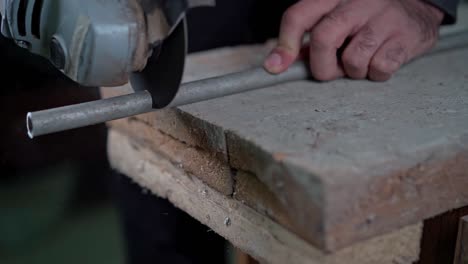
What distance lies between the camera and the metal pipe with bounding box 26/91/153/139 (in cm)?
71

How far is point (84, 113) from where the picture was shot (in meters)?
0.74

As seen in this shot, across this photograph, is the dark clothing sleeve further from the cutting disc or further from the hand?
the cutting disc

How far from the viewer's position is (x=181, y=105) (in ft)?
2.80

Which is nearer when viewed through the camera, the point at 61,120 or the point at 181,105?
the point at 61,120

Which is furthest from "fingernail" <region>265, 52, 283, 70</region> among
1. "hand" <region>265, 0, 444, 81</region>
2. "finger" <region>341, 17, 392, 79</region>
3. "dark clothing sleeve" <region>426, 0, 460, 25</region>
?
"dark clothing sleeve" <region>426, 0, 460, 25</region>

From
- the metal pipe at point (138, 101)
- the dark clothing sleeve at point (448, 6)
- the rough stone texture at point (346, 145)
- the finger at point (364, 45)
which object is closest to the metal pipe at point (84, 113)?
the metal pipe at point (138, 101)

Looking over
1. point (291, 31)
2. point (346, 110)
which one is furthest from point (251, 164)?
point (291, 31)

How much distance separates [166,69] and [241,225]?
0.85ft

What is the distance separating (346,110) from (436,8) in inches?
16.5

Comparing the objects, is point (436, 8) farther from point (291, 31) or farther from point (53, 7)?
point (53, 7)

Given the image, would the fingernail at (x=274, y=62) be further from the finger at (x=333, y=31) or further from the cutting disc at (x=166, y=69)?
the cutting disc at (x=166, y=69)

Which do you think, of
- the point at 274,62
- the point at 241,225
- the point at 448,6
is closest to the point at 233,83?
the point at 274,62

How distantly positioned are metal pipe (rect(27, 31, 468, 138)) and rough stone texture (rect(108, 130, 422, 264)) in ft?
0.53

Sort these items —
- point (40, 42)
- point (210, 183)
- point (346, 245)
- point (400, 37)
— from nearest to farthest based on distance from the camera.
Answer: point (346, 245) → point (40, 42) → point (210, 183) → point (400, 37)
